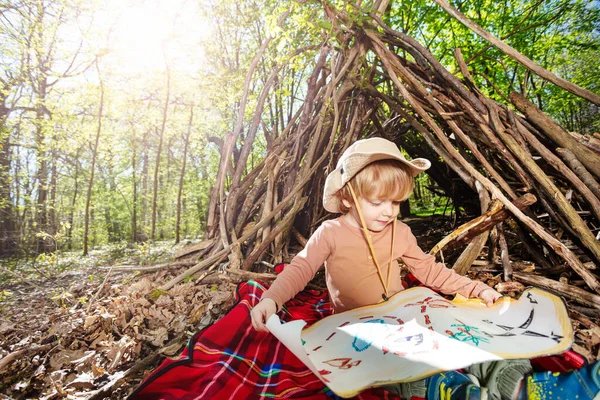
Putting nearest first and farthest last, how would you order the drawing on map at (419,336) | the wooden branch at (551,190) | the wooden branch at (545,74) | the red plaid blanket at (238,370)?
1. the drawing on map at (419,336)
2. the red plaid blanket at (238,370)
3. the wooden branch at (551,190)
4. the wooden branch at (545,74)

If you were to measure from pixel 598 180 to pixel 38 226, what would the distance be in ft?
20.7

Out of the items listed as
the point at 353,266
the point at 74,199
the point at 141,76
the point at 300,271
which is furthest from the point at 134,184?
the point at 353,266

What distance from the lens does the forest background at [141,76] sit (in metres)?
3.35

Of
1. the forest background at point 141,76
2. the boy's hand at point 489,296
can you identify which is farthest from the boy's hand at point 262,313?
the forest background at point 141,76

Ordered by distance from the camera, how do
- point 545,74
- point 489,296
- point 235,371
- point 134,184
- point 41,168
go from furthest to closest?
point 134,184 → point 41,168 → point 545,74 → point 489,296 → point 235,371

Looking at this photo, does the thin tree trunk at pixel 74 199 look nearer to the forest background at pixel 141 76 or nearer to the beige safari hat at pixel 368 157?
the forest background at pixel 141 76

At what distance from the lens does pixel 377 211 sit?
49.3 inches

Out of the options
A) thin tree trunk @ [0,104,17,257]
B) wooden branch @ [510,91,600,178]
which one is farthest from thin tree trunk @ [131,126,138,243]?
wooden branch @ [510,91,600,178]

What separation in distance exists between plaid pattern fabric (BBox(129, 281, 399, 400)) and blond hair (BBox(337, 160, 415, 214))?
2.46 ft

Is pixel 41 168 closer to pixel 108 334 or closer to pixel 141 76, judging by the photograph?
pixel 141 76

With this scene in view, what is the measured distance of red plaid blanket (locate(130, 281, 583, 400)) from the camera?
2.97 ft

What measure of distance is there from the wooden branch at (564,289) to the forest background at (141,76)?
186 cm

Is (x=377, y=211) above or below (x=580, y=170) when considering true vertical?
below

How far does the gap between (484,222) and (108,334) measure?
2161 millimetres
